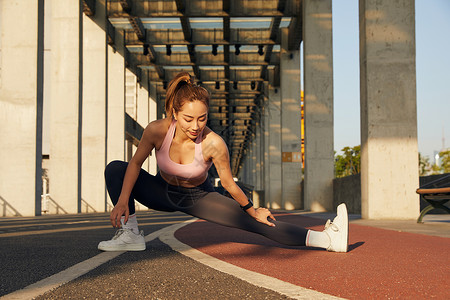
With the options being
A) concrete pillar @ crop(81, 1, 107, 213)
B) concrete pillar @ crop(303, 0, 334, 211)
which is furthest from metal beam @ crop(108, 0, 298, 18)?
concrete pillar @ crop(303, 0, 334, 211)

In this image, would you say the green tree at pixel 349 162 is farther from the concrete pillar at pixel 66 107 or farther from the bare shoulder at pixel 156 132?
the bare shoulder at pixel 156 132

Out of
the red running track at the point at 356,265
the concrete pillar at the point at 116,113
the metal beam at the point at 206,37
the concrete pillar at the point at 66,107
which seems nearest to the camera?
the red running track at the point at 356,265

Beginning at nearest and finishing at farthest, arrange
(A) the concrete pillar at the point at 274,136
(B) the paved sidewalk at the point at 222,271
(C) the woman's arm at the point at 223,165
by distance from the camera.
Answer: (B) the paved sidewalk at the point at 222,271 < (C) the woman's arm at the point at 223,165 < (A) the concrete pillar at the point at 274,136

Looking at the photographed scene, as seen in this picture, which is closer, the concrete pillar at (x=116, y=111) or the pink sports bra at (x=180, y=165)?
the pink sports bra at (x=180, y=165)

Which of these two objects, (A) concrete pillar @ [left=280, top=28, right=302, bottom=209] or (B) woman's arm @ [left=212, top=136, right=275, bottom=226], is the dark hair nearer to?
(B) woman's arm @ [left=212, top=136, right=275, bottom=226]

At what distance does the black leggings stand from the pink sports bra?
0.90ft

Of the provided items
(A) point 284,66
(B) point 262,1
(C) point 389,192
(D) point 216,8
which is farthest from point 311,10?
(C) point 389,192

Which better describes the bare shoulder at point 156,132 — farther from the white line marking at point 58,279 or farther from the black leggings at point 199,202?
the white line marking at point 58,279

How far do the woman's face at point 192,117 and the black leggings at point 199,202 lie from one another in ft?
2.51

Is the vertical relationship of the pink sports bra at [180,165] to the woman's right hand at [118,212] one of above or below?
above

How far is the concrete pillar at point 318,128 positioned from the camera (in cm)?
2056

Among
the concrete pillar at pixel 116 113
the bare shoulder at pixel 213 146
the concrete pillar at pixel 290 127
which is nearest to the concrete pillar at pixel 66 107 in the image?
the concrete pillar at pixel 116 113

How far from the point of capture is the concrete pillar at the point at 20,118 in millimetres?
16016

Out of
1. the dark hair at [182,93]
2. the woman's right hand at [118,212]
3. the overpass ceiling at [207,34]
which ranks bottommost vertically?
the woman's right hand at [118,212]
